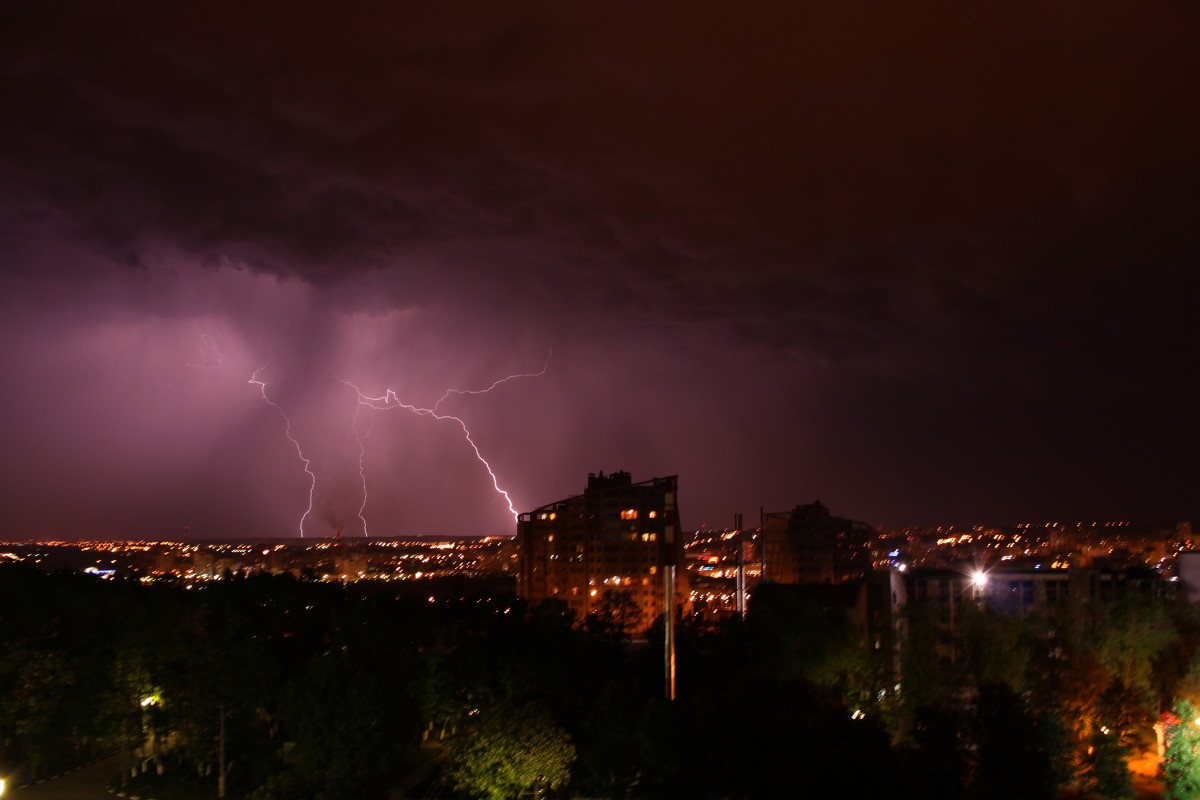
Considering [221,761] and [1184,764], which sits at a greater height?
[1184,764]

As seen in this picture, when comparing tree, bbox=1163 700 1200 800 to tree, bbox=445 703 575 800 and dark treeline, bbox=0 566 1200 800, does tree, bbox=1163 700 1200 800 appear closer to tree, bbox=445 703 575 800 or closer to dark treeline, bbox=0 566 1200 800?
dark treeline, bbox=0 566 1200 800

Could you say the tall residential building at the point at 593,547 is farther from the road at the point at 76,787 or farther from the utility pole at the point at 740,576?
the road at the point at 76,787

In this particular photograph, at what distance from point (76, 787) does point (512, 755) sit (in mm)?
8460

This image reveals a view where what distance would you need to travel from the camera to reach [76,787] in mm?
15195

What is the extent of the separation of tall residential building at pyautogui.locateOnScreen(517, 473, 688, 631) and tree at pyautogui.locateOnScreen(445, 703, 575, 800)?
31.2 meters

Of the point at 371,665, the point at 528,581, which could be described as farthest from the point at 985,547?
the point at 371,665

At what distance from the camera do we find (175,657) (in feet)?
50.6

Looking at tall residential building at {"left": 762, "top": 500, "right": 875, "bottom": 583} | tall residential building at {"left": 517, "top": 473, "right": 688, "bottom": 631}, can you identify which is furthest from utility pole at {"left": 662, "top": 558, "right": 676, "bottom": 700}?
tall residential building at {"left": 762, "top": 500, "right": 875, "bottom": 583}

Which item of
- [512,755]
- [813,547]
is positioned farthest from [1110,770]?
[813,547]

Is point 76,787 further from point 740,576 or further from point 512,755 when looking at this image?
point 740,576

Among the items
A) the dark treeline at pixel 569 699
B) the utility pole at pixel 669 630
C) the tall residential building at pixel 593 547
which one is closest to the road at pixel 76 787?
the dark treeline at pixel 569 699

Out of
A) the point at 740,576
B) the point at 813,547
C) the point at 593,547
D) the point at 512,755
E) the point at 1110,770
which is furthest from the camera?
the point at 813,547

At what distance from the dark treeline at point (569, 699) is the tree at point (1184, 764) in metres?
0.59

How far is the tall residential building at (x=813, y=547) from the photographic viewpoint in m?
50.3
